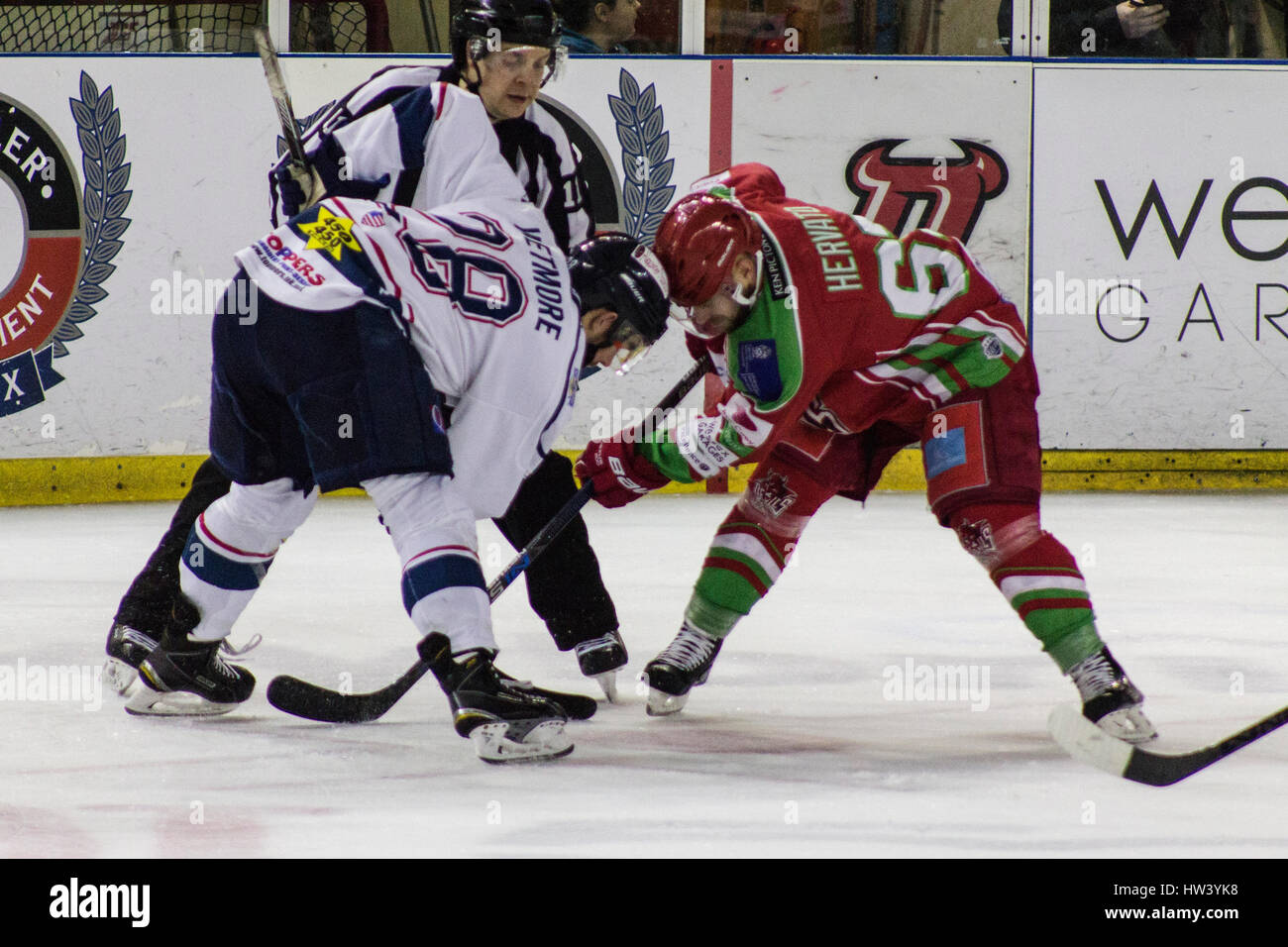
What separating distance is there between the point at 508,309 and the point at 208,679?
77cm

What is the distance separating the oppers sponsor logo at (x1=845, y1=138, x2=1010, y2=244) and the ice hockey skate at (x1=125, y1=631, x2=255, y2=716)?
299 cm

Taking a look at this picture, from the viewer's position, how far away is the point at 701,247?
2.06 m

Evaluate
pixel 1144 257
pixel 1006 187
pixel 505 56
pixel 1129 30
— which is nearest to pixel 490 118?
pixel 505 56

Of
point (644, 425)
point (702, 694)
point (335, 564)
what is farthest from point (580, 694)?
point (335, 564)

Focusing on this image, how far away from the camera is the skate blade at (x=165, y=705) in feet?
7.66

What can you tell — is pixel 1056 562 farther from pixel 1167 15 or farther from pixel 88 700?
pixel 1167 15

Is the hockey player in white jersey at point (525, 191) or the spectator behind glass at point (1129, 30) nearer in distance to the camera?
the hockey player in white jersey at point (525, 191)

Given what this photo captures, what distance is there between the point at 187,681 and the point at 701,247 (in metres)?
0.97

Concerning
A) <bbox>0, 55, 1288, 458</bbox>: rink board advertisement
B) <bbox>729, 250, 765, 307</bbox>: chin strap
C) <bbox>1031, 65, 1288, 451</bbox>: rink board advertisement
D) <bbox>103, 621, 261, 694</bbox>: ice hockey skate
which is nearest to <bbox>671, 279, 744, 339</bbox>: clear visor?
<bbox>729, 250, 765, 307</bbox>: chin strap

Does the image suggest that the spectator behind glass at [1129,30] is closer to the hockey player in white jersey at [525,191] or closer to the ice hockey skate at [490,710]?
the hockey player in white jersey at [525,191]

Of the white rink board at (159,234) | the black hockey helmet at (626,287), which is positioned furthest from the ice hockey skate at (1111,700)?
the white rink board at (159,234)

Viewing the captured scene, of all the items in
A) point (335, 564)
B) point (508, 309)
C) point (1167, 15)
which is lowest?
point (335, 564)

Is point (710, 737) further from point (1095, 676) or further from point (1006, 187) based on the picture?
point (1006, 187)
